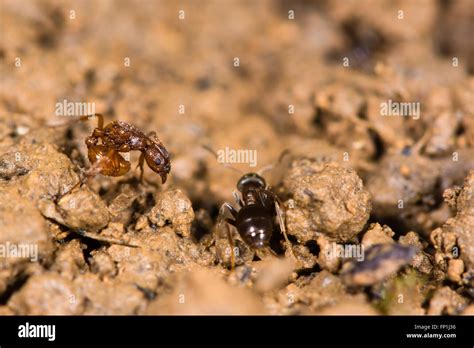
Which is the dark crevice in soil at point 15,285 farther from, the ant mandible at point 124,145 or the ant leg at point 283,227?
the ant leg at point 283,227

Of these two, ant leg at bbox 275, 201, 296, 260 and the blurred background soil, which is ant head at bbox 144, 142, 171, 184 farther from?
ant leg at bbox 275, 201, 296, 260

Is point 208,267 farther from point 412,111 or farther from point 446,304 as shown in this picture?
point 412,111

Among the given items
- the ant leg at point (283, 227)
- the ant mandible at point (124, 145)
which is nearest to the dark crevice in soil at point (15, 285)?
the ant mandible at point (124, 145)

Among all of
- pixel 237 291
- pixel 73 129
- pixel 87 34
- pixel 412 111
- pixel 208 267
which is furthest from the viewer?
pixel 87 34

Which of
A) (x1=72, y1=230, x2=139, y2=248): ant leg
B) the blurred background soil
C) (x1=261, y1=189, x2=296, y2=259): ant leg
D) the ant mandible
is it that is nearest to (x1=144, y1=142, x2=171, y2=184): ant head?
the ant mandible
